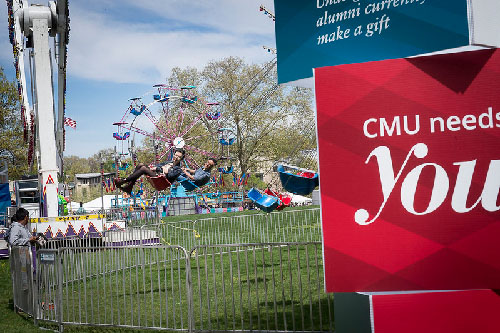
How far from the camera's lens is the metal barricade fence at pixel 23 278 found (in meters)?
8.80

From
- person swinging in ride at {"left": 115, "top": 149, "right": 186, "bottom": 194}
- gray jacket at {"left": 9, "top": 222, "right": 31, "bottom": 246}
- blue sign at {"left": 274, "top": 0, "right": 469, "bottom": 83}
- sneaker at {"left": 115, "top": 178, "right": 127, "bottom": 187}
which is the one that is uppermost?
blue sign at {"left": 274, "top": 0, "right": 469, "bottom": 83}

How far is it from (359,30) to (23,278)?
7256 mm

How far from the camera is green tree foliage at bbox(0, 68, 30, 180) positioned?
3975cm

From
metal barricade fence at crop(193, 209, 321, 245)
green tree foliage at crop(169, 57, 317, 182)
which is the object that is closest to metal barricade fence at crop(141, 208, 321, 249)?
metal barricade fence at crop(193, 209, 321, 245)

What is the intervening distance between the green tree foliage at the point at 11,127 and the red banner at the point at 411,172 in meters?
39.8

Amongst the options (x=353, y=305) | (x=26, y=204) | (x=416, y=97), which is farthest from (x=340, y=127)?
(x=26, y=204)

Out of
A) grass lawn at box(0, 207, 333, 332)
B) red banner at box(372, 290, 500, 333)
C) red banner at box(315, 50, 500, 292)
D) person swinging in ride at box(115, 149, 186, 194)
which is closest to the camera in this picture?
red banner at box(315, 50, 500, 292)

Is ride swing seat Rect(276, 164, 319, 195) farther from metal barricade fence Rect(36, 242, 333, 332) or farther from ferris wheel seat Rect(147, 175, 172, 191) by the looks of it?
ferris wheel seat Rect(147, 175, 172, 191)

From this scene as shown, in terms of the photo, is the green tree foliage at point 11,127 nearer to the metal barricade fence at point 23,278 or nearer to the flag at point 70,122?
the flag at point 70,122

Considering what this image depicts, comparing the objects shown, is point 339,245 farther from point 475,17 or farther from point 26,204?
point 26,204

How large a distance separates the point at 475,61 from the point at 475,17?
279 mm

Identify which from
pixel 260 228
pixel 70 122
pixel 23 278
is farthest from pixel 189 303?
pixel 70 122

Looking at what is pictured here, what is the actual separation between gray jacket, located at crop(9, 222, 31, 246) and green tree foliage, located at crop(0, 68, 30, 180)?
32434mm

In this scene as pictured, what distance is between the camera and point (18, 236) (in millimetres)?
9711
